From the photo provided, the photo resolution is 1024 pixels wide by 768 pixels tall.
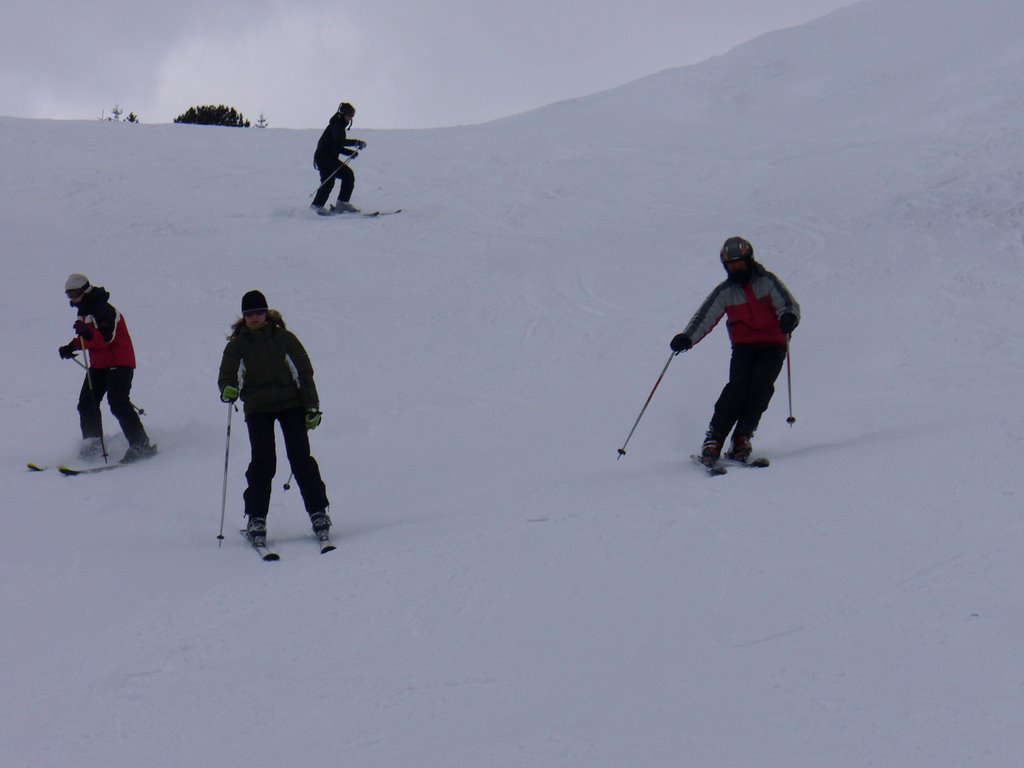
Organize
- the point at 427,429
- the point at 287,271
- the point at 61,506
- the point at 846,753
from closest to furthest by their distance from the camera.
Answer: the point at 846,753, the point at 61,506, the point at 427,429, the point at 287,271

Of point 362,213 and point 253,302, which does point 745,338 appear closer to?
point 253,302

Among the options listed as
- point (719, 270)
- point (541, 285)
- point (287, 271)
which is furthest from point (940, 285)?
point (287, 271)

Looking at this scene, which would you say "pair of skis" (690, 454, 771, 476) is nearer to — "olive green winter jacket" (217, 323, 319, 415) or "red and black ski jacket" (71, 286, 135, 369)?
A: "olive green winter jacket" (217, 323, 319, 415)

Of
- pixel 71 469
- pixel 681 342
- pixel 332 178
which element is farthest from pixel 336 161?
pixel 681 342

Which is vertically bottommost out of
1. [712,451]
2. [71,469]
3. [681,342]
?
[71,469]

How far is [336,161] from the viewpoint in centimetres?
A: 1609

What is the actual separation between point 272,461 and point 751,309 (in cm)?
328

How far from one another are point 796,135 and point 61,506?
13618mm

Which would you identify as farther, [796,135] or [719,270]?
[796,135]

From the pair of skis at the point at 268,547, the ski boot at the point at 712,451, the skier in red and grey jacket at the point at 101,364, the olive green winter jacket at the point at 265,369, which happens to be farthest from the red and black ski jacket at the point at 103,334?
the ski boot at the point at 712,451

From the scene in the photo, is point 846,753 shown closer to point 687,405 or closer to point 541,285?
point 687,405

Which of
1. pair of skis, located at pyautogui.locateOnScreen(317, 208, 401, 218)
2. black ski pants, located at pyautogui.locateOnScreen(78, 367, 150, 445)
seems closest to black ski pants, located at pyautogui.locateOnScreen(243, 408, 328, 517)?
black ski pants, located at pyautogui.locateOnScreen(78, 367, 150, 445)

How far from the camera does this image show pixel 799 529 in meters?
5.66

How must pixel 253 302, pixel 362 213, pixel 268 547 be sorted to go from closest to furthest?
pixel 253 302
pixel 268 547
pixel 362 213
